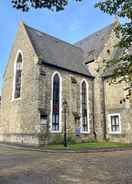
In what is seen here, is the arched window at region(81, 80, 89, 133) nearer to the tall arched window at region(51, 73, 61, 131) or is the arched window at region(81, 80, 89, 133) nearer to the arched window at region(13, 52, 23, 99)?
the tall arched window at region(51, 73, 61, 131)

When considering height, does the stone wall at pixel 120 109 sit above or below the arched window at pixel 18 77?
below

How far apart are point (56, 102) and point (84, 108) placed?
4141mm

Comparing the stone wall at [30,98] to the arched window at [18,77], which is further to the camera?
the arched window at [18,77]

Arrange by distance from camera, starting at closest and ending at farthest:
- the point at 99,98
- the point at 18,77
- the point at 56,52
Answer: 1. the point at 18,77
2. the point at 99,98
3. the point at 56,52

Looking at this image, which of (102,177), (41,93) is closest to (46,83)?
(41,93)

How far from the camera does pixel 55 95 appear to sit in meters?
23.0

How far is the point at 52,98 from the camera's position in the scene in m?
22.5

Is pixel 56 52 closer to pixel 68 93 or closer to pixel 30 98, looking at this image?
pixel 68 93

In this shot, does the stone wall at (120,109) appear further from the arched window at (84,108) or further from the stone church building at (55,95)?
the arched window at (84,108)

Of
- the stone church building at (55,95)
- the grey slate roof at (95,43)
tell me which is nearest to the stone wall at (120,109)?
the stone church building at (55,95)

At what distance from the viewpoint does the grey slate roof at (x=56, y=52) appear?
2377cm

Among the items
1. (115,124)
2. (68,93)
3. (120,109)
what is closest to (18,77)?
(68,93)

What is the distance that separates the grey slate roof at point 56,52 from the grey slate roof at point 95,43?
4.33ft

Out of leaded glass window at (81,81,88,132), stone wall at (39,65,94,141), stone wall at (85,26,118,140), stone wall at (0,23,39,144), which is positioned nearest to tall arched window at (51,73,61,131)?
stone wall at (39,65,94,141)
